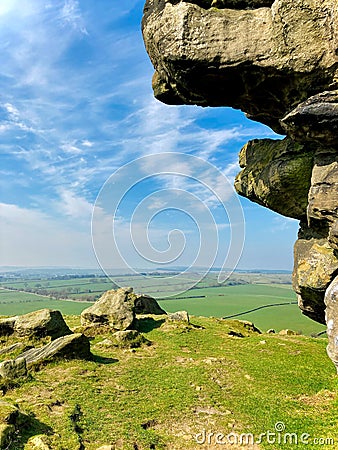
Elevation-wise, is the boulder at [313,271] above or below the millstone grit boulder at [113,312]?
above

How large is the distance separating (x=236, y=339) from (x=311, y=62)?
20.9 meters

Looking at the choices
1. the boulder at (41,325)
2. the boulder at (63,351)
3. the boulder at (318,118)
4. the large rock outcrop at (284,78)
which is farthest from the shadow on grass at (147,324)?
the boulder at (318,118)

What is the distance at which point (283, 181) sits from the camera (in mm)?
16312

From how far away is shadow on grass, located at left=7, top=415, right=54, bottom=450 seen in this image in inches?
405

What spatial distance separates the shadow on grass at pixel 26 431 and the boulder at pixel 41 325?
36.2 feet

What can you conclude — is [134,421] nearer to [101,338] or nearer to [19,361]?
[19,361]

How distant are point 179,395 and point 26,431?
7.03 metres

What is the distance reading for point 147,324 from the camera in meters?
30.4

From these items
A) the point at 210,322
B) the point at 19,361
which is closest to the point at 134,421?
the point at 19,361

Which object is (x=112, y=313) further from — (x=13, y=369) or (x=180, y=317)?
(x=13, y=369)

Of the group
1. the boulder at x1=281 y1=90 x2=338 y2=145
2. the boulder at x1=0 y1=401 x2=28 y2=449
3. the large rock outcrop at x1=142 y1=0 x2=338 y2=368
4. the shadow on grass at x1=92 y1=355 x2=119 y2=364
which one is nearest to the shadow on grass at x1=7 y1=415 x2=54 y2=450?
the boulder at x1=0 y1=401 x2=28 y2=449

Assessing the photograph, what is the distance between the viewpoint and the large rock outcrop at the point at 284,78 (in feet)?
44.4

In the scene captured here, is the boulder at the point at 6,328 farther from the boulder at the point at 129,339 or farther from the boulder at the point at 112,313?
the boulder at the point at 129,339

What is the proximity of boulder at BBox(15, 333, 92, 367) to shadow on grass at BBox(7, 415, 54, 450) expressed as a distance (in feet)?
20.7
